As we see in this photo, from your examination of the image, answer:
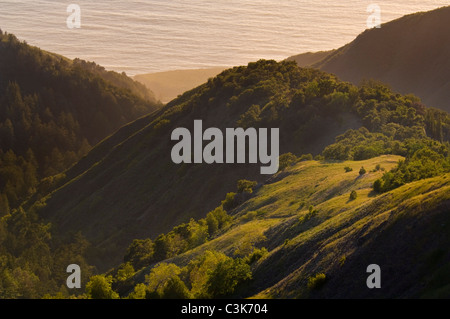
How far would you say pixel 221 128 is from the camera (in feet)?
319

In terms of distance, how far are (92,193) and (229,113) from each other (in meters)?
24.2

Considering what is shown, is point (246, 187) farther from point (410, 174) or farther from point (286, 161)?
point (410, 174)

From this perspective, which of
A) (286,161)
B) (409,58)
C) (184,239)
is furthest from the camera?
(409,58)

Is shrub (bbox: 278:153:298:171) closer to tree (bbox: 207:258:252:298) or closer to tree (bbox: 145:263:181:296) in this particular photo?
tree (bbox: 145:263:181:296)

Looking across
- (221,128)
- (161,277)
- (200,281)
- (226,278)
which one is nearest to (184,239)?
(161,277)

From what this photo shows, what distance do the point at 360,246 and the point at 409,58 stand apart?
16135 cm

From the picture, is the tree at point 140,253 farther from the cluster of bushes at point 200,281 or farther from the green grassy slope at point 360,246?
the cluster of bushes at point 200,281

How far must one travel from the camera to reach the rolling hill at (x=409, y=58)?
165250 millimetres

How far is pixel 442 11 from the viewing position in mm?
184500

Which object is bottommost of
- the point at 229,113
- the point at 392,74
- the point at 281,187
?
the point at 281,187

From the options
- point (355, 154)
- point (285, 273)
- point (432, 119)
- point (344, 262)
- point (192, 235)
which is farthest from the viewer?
point (432, 119)

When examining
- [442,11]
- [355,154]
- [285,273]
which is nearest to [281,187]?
[355,154]
